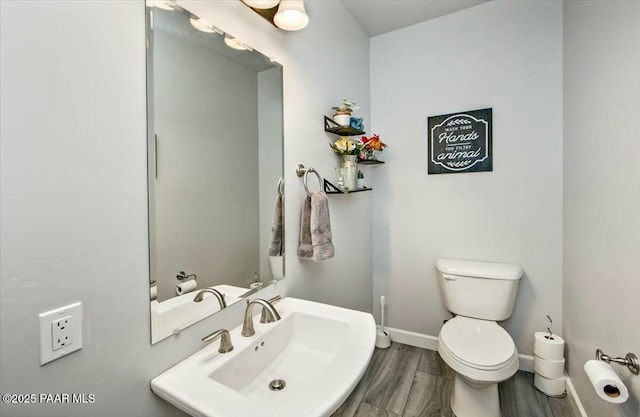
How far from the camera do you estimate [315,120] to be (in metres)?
1.67

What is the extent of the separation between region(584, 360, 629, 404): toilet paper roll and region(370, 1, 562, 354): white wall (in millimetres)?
981

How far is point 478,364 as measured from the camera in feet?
4.69

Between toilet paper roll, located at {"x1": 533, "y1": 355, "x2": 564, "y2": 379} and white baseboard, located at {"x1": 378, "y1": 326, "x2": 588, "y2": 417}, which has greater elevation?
toilet paper roll, located at {"x1": 533, "y1": 355, "x2": 564, "y2": 379}

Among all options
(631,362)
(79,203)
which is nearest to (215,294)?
(79,203)

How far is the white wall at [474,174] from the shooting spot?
6.26 feet

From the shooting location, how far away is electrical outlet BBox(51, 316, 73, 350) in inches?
24.9

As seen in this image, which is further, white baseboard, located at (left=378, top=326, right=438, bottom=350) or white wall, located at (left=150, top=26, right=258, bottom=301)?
white baseboard, located at (left=378, top=326, right=438, bottom=350)

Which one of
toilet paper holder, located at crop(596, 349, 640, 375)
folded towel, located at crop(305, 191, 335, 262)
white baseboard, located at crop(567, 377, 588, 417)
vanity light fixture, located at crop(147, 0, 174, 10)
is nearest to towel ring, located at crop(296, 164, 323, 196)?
folded towel, located at crop(305, 191, 335, 262)

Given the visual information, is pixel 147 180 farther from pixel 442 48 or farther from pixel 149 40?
pixel 442 48

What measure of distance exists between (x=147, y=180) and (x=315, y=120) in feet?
3.47

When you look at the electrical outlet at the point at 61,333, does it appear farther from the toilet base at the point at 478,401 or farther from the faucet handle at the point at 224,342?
the toilet base at the point at 478,401

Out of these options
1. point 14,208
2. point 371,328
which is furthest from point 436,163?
point 14,208

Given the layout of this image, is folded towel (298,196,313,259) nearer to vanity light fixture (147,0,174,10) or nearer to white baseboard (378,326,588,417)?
vanity light fixture (147,0,174,10)

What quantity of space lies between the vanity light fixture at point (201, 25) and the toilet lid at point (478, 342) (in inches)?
73.8
